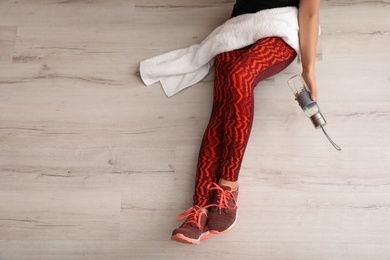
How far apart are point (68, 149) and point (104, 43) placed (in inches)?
15.7

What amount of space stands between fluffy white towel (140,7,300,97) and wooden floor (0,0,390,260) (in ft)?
0.13

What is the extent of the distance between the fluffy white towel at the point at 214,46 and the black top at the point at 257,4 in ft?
0.06

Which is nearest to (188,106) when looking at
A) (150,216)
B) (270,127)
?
(270,127)

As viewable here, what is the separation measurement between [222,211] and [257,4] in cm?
63

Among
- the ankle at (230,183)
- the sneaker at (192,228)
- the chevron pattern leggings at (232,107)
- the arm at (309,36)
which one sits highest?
the arm at (309,36)

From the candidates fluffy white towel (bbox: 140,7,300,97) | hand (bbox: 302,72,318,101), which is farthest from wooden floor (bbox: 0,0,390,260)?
hand (bbox: 302,72,318,101)

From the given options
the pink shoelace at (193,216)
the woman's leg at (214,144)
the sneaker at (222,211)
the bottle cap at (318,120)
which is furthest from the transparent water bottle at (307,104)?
the pink shoelace at (193,216)

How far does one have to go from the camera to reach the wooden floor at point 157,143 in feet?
Result: 4.31

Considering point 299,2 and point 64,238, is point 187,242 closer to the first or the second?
point 64,238

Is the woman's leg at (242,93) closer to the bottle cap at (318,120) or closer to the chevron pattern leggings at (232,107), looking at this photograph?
the chevron pattern leggings at (232,107)

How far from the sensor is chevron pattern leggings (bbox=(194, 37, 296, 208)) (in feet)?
4.09

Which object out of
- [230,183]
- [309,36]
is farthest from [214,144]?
[309,36]

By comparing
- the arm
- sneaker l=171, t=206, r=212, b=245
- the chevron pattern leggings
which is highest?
the arm

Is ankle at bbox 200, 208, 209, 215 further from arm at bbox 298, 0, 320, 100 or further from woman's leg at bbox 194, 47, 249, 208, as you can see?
arm at bbox 298, 0, 320, 100
